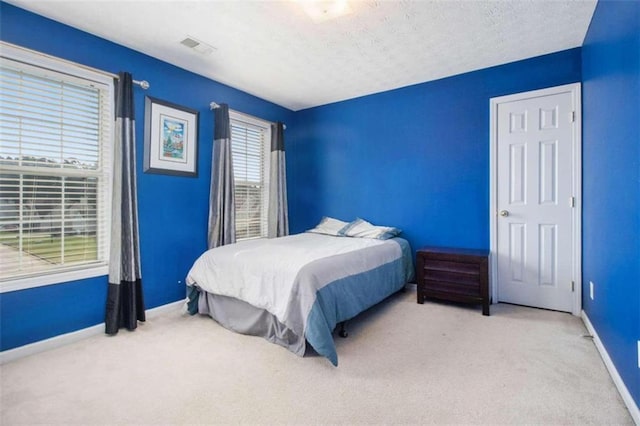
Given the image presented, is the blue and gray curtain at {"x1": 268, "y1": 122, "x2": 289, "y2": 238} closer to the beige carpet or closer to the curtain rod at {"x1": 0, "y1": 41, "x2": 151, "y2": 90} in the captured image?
the curtain rod at {"x1": 0, "y1": 41, "x2": 151, "y2": 90}

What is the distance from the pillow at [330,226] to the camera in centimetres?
384

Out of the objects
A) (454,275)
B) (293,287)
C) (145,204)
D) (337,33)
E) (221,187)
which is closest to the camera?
(293,287)

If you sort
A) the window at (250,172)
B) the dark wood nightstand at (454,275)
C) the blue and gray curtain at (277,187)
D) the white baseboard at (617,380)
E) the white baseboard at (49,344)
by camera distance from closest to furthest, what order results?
the white baseboard at (617,380), the white baseboard at (49,344), the dark wood nightstand at (454,275), the window at (250,172), the blue and gray curtain at (277,187)

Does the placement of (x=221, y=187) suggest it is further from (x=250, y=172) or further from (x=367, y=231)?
(x=367, y=231)

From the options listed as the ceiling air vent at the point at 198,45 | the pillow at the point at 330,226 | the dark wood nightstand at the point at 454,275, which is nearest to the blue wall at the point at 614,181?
the dark wood nightstand at the point at 454,275

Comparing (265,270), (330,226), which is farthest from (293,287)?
(330,226)

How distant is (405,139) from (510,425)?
2.95m

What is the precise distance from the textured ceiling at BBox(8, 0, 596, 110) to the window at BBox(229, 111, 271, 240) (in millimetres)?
647

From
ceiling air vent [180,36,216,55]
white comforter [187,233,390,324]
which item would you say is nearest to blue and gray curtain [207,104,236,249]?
white comforter [187,233,390,324]

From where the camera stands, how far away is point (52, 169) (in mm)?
2262

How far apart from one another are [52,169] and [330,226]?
109 inches

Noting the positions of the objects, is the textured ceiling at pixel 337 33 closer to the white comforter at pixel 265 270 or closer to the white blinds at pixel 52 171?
the white blinds at pixel 52 171

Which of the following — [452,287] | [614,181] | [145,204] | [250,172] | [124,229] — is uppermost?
[250,172]

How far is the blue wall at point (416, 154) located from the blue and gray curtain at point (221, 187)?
1.39 meters
